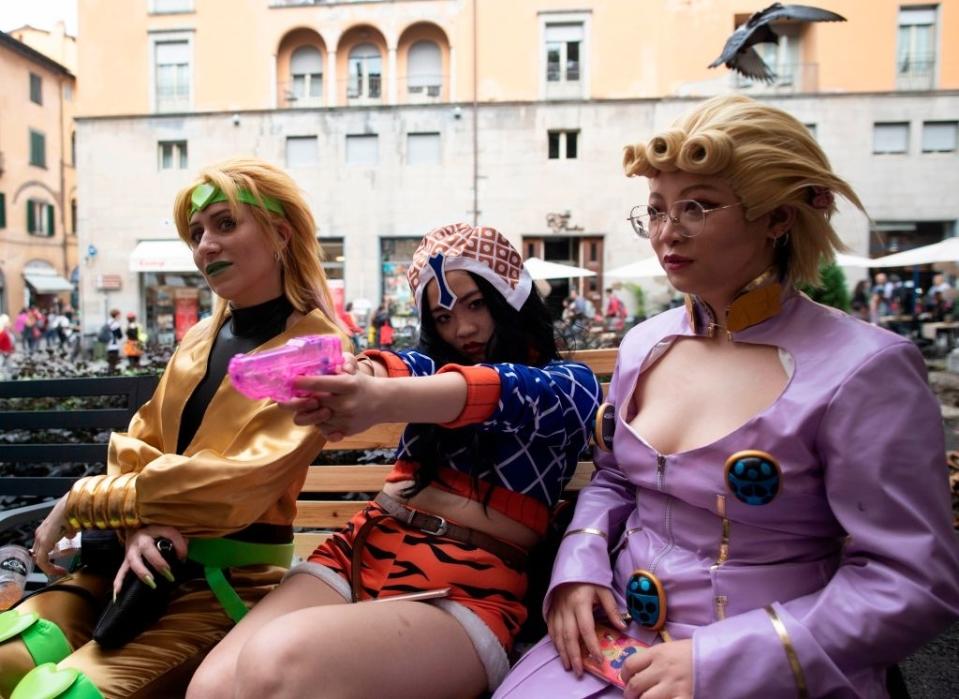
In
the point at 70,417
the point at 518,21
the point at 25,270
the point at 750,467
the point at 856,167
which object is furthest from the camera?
the point at 25,270

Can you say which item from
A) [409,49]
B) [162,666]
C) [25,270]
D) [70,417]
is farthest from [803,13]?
[25,270]

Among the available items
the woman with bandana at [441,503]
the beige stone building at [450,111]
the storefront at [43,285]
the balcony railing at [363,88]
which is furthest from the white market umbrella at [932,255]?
the storefront at [43,285]

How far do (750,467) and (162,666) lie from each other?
1303 millimetres

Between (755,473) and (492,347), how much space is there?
0.74 metres

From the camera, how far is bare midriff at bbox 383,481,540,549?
5.49 ft

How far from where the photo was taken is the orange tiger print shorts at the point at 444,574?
158 centimetres

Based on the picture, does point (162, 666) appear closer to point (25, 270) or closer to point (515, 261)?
point (515, 261)

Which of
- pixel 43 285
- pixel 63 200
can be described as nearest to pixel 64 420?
Answer: pixel 43 285

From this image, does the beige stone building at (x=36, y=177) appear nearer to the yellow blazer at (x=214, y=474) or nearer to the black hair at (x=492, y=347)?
the yellow blazer at (x=214, y=474)

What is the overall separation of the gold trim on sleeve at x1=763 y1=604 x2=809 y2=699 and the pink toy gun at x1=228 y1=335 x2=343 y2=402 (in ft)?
2.83

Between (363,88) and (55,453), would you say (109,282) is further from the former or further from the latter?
(55,453)

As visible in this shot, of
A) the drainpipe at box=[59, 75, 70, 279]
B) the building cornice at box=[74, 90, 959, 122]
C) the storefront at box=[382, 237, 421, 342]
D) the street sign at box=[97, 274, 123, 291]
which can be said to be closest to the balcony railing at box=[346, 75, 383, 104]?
the building cornice at box=[74, 90, 959, 122]

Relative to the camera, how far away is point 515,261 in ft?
5.96

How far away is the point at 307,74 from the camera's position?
2309cm
